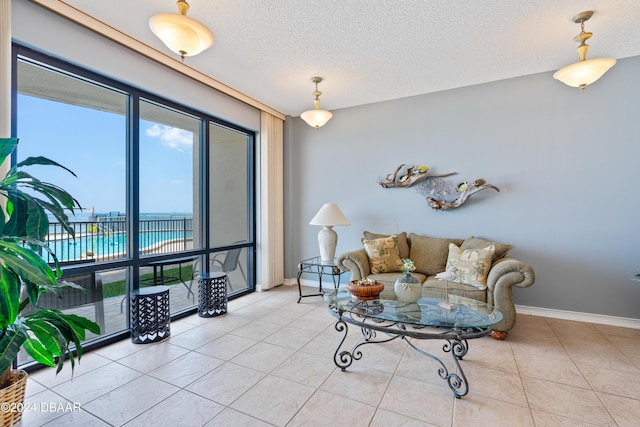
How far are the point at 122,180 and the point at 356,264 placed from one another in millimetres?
2589

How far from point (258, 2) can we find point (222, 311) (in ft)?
10.1

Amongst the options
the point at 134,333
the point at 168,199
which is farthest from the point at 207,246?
the point at 134,333

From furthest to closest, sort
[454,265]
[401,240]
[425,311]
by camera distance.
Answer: [401,240], [454,265], [425,311]

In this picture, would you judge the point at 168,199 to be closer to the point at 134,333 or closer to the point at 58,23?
the point at 134,333

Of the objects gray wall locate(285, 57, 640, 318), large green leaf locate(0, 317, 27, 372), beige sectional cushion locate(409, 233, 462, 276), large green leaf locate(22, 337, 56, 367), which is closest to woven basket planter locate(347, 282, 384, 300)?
beige sectional cushion locate(409, 233, 462, 276)

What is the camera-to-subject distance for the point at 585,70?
8.11 feet

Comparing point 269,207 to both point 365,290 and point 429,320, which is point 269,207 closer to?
point 365,290

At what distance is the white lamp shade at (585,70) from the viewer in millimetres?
2402

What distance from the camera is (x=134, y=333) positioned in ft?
8.82

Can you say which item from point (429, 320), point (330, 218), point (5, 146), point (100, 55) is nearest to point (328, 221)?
point (330, 218)

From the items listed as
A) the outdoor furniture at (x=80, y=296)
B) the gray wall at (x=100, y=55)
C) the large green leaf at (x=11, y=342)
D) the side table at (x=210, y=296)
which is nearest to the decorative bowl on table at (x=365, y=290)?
the side table at (x=210, y=296)

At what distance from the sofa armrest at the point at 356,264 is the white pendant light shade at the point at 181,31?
249cm


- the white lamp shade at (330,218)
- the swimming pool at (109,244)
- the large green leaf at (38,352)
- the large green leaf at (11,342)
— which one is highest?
the white lamp shade at (330,218)

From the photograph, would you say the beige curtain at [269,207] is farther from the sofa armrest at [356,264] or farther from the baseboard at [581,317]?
the baseboard at [581,317]
